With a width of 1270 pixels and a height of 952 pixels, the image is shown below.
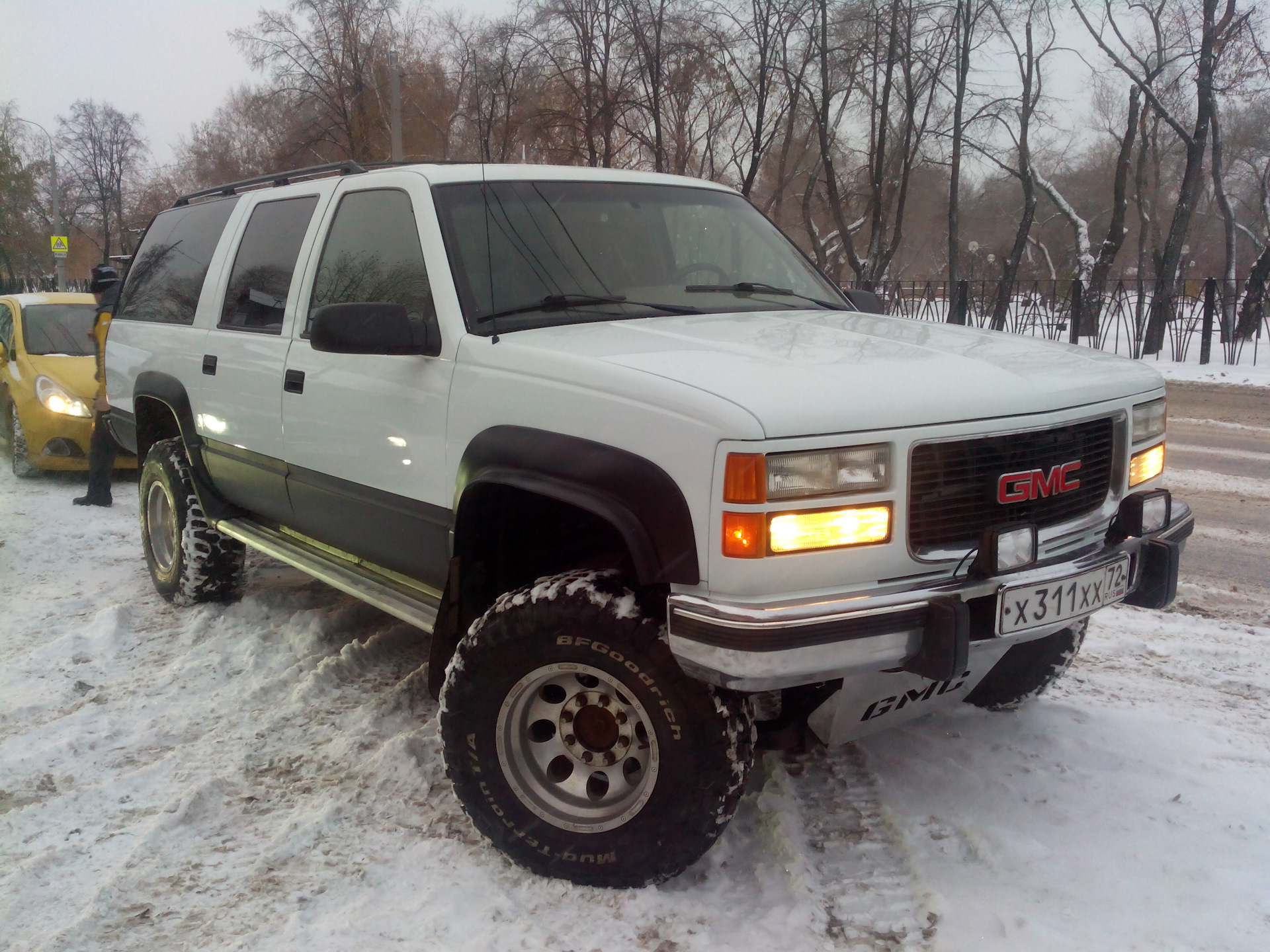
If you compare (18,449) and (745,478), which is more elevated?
(745,478)

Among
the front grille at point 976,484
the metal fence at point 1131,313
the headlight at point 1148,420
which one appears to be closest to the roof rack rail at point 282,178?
the front grille at point 976,484

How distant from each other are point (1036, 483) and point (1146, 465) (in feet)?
2.42

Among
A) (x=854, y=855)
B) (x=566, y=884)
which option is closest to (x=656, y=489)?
(x=566, y=884)

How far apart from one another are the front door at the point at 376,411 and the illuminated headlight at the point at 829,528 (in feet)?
3.98

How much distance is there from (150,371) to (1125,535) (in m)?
4.51

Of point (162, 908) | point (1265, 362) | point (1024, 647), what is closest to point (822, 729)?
point (1024, 647)

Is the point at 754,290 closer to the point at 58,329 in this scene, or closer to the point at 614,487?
the point at 614,487

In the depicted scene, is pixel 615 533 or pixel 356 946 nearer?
pixel 356 946

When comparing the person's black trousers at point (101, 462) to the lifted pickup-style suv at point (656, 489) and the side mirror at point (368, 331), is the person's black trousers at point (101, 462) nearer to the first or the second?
the lifted pickup-style suv at point (656, 489)

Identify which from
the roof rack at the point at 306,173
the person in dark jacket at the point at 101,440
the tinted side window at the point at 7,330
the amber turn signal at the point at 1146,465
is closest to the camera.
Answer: the amber turn signal at the point at 1146,465

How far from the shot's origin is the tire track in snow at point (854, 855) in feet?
8.54

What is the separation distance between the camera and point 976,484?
2555 millimetres

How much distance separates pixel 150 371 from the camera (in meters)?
5.17

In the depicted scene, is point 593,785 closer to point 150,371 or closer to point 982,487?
point 982,487
